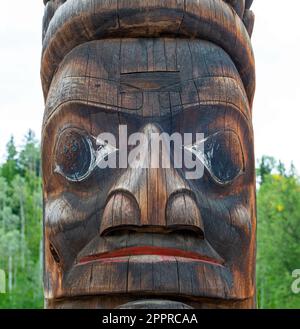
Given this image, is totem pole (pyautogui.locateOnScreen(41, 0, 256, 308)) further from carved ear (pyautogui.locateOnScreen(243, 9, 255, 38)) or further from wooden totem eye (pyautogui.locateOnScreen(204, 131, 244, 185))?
carved ear (pyautogui.locateOnScreen(243, 9, 255, 38))

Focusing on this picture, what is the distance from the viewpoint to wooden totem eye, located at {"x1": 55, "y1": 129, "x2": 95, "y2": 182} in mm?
4367

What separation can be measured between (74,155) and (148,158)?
46cm

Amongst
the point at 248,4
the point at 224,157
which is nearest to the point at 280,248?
the point at 248,4

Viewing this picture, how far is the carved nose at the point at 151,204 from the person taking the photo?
13.2 feet

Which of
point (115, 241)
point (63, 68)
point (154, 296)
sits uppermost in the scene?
point (63, 68)

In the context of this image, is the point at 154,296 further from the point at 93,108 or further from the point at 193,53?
the point at 193,53

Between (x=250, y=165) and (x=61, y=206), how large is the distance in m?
1.07

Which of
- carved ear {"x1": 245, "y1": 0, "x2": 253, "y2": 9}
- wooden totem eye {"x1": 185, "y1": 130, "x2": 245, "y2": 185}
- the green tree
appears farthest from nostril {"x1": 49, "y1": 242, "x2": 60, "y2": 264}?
the green tree

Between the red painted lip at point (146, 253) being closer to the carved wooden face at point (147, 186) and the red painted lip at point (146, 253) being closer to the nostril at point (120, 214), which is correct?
the carved wooden face at point (147, 186)

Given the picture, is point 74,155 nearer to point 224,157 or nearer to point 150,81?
point 150,81

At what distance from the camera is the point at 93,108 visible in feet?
14.5

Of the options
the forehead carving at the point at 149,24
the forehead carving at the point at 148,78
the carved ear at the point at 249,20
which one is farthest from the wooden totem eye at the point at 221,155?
the carved ear at the point at 249,20

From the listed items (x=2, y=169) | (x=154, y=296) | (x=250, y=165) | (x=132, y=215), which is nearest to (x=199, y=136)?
(x=250, y=165)

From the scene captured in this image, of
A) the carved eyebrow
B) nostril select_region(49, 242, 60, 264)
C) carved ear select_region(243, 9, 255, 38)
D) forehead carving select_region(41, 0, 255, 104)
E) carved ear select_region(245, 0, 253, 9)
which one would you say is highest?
carved ear select_region(245, 0, 253, 9)
